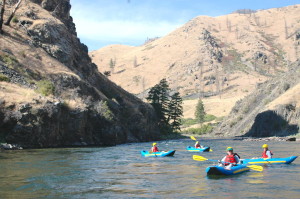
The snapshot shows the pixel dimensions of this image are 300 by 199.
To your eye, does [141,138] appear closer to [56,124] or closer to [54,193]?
[56,124]

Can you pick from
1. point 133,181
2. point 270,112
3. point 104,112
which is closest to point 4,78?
point 104,112

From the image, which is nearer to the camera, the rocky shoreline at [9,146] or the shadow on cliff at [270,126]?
the rocky shoreline at [9,146]

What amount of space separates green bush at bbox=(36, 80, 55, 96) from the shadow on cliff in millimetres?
43762

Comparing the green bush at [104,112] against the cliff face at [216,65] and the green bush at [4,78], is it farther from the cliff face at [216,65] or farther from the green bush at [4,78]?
the cliff face at [216,65]

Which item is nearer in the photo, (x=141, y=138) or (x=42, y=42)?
(x=42, y=42)

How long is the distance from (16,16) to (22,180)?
48.2 metres

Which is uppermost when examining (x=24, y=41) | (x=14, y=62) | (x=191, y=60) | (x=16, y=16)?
(x=191, y=60)

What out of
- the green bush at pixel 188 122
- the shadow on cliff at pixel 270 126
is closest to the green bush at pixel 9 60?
the shadow on cliff at pixel 270 126

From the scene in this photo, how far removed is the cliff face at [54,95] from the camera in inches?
1566

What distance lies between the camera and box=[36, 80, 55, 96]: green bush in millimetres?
45056

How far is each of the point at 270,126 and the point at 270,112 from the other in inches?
120

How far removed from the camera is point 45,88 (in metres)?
45.7

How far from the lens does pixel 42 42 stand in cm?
5912

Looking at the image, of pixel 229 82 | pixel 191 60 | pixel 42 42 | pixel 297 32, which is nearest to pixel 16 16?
pixel 42 42
